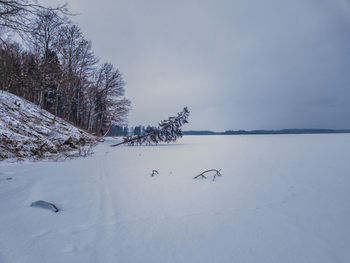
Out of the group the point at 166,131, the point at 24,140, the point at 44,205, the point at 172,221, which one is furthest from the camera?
the point at 166,131

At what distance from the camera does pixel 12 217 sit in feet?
3.83

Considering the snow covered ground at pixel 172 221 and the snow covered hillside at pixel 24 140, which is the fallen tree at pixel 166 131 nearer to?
the snow covered hillside at pixel 24 140

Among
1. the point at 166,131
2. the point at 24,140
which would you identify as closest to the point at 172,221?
the point at 24,140

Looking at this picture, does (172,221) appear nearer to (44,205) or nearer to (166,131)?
(44,205)

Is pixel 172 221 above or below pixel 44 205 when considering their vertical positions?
below

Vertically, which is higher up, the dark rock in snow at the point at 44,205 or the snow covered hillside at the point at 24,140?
the snow covered hillside at the point at 24,140

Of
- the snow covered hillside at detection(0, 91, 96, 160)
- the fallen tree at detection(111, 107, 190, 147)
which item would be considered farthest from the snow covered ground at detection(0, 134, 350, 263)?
the fallen tree at detection(111, 107, 190, 147)

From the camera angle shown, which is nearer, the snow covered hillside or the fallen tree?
the snow covered hillside

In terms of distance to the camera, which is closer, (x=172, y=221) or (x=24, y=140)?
(x=172, y=221)

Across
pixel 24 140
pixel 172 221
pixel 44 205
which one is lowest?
pixel 172 221

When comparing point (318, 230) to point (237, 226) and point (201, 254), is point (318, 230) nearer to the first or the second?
point (237, 226)

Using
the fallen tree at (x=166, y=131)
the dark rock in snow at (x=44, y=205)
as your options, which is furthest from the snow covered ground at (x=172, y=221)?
the fallen tree at (x=166, y=131)

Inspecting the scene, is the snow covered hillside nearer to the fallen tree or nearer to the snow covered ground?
the snow covered ground

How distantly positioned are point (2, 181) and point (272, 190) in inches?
143
